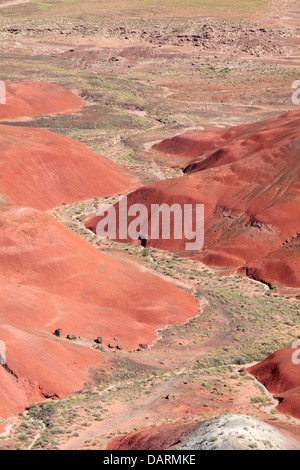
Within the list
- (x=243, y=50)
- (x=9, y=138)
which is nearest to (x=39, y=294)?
(x=9, y=138)

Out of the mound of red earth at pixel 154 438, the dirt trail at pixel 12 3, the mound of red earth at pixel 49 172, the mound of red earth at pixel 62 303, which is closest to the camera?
the mound of red earth at pixel 154 438

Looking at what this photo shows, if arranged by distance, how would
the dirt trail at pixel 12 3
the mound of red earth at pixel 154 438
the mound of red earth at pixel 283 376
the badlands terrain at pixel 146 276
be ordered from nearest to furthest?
the mound of red earth at pixel 154 438 → the badlands terrain at pixel 146 276 → the mound of red earth at pixel 283 376 → the dirt trail at pixel 12 3

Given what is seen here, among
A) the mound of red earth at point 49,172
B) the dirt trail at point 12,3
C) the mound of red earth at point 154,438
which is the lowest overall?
the mound of red earth at point 49,172

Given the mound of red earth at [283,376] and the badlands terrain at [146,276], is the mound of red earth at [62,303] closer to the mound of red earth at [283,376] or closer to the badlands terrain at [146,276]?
the badlands terrain at [146,276]

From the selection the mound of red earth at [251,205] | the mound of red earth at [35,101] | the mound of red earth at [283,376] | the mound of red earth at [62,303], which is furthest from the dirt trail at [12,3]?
the mound of red earth at [283,376]
